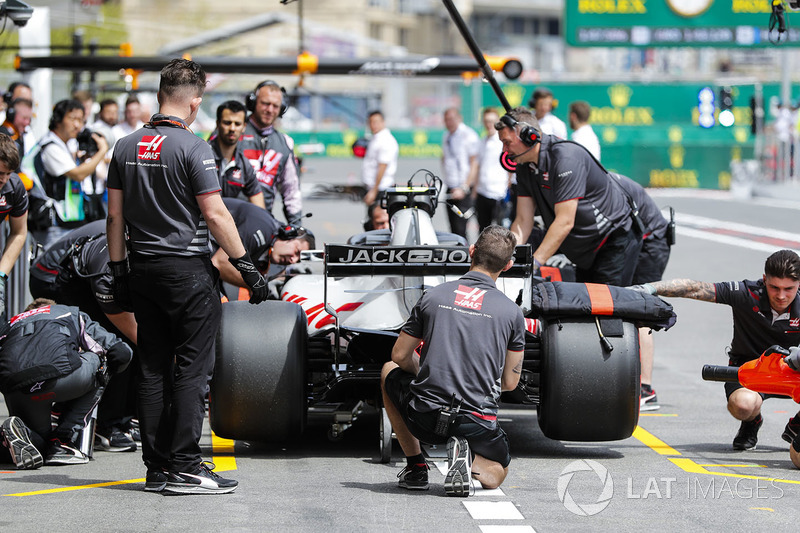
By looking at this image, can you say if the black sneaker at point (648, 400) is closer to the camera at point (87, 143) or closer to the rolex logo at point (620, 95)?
the camera at point (87, 143)

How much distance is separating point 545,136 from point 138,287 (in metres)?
3.40

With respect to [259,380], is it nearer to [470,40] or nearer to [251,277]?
[251,277]

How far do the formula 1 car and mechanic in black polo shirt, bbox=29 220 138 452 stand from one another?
2.47 ft

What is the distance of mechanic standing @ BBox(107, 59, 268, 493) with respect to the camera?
613cm

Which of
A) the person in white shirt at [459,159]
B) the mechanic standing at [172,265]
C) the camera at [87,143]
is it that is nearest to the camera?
the mechanic standing at [172,265]

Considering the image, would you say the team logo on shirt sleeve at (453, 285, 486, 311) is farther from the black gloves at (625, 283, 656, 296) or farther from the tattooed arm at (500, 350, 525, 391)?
the black gloves at (625, 283, 656, 296)

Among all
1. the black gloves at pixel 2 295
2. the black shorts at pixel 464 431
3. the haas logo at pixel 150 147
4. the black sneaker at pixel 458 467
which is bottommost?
the black sneaker at pixel 458 467

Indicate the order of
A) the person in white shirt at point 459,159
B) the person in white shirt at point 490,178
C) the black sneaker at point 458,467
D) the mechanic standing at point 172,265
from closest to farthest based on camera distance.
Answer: the black sneaker at point 458,467, the mechanic standing at point 172,265, the person in white shirt at point 490,178, the person in white shirt at point 459,159

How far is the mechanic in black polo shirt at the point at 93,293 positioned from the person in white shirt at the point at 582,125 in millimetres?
6140

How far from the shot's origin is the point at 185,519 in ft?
18.7

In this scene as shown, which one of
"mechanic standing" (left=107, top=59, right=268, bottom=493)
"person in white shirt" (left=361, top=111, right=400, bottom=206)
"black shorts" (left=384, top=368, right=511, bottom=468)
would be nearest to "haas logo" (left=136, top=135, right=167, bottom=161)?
A: "mechanic standing" (left=107, top=59, right=268, bottom=493)

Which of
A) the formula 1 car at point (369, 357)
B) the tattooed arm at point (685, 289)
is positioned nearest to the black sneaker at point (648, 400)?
the tattooed arm at point (685, 289)

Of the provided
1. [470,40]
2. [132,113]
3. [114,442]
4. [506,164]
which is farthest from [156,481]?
[132,113]

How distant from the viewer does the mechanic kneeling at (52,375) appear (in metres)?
6.74
